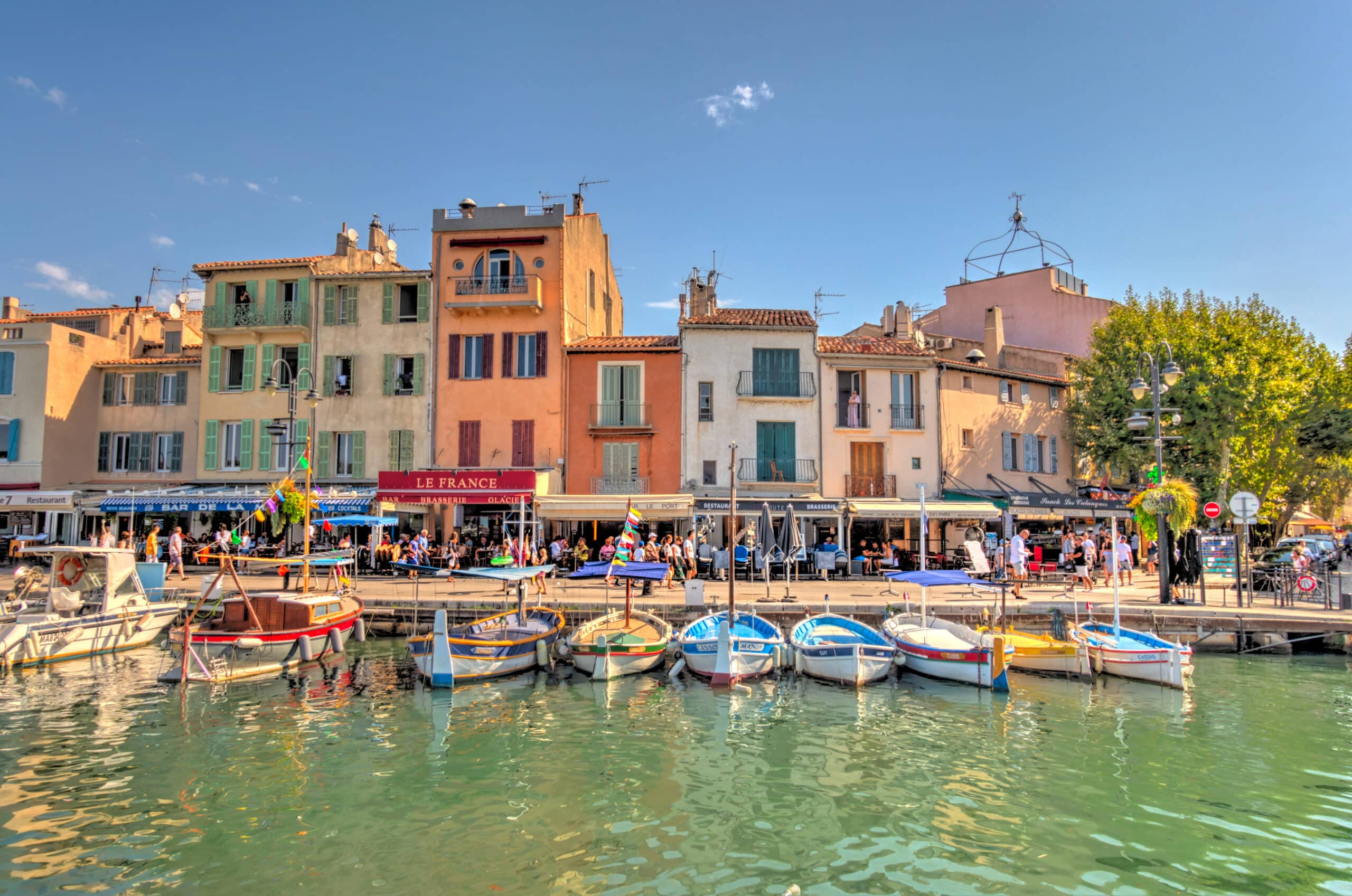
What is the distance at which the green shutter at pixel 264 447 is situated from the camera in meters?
32.1

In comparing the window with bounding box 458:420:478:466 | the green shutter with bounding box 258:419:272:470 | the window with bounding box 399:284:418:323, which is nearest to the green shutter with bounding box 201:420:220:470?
the green shutter with bounding box 258:419:272:470

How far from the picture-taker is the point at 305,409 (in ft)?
106

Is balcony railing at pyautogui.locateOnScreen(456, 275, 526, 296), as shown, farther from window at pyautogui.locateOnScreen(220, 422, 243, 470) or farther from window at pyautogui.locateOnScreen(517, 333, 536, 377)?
window at pyautogui.locateOnScreen(220, 422, 243, 470)

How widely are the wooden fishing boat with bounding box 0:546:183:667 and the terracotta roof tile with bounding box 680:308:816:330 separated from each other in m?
19.5

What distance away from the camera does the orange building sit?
103ft

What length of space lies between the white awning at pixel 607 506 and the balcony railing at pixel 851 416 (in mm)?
7060

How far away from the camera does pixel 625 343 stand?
31.9 meters

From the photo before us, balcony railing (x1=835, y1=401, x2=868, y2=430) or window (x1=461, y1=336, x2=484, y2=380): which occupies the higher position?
window (x1=461, y1=336, x2=484, y2=380)

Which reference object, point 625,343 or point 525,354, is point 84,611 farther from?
point 625,343

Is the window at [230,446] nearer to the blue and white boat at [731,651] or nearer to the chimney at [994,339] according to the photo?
the blue and white boat at [731,651]

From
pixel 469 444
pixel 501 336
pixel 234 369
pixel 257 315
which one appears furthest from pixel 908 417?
pixel 234 369

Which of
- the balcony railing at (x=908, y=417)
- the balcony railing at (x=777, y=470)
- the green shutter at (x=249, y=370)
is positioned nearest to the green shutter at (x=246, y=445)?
the green shutter at (x=249, y=370)

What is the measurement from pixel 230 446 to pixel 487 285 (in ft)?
41.2

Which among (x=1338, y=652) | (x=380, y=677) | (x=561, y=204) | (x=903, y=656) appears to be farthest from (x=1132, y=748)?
(x=561, y=204)
